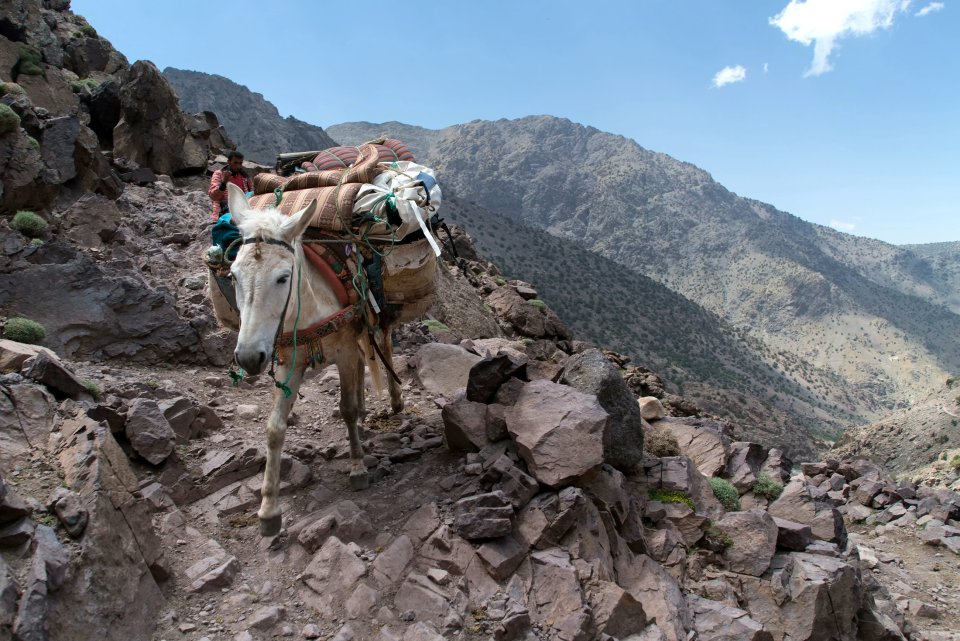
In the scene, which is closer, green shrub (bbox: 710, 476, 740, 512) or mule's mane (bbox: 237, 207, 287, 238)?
mule's mane (bbox: 237, 207, 287, 238)

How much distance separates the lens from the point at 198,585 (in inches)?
171

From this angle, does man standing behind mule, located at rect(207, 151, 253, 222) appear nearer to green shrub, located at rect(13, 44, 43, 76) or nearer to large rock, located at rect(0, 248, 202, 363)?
large rock, located at rect(0, 248, 202, 363)

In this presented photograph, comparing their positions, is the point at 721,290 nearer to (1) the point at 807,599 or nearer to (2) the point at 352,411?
(1) the point at 807,599

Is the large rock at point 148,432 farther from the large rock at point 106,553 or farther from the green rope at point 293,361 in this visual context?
the green rope at point 293,361

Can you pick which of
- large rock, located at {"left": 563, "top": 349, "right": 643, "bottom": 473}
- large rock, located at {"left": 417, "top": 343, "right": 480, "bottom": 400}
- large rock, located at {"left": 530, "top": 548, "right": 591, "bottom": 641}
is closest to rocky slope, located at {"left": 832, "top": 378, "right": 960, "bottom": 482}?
large rock, located at {"left": 563, "top": 349, "right": 643, "bottom": 473}

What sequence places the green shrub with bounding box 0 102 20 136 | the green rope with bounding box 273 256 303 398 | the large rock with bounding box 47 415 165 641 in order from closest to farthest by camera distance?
1. the large rock with bounding box 47 415 165 641
2. the green rope with bounding box 273 256 303 398
3. the green shrub with bounding box 0 102 20 136

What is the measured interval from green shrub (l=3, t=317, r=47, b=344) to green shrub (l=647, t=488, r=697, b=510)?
811 centimetres

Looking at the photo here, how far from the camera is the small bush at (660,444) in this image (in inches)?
325

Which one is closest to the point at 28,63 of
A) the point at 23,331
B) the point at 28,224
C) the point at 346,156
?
the point at 28,224

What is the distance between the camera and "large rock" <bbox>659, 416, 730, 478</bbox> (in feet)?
29.4

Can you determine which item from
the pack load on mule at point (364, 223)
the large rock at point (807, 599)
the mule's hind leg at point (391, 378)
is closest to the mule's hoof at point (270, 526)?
the pack load on mule at point (364, 223)

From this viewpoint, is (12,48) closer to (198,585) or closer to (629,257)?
(198,585)

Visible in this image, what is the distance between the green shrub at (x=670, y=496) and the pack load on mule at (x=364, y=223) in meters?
3.93

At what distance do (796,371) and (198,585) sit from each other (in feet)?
378
